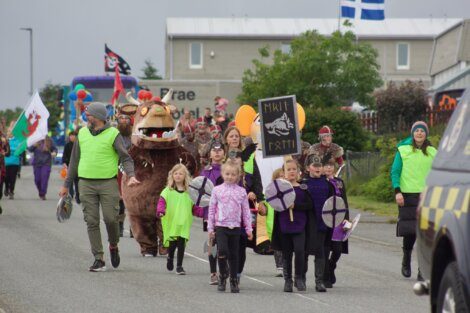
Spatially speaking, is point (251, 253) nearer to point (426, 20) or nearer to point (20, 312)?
point (20, 312)

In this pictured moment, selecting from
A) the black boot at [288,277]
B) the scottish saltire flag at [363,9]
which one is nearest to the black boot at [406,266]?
the black boot at [288,277]

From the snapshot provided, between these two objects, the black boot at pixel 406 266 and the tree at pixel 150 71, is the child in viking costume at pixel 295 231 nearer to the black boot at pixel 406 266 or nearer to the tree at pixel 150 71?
the black boot at pixel 406 266

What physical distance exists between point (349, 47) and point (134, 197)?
28050 millimetres

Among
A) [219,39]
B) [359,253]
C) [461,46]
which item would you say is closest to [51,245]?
[359,253]

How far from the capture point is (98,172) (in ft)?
50.5

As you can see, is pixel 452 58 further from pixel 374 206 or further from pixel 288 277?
pixel 288 277

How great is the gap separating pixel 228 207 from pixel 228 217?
0.10m

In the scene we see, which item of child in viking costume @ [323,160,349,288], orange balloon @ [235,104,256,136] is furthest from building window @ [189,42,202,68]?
child in viking costume @ [323,160,349,288]

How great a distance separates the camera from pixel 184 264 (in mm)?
16453

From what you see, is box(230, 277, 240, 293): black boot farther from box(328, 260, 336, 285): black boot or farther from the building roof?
the building roof

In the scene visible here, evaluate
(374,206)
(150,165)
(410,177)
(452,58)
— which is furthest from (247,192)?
(452,58)

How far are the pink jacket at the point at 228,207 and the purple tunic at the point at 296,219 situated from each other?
0.34 meters

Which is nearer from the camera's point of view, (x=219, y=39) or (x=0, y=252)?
(x=0, y=252)

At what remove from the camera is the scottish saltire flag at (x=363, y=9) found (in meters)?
42.2
